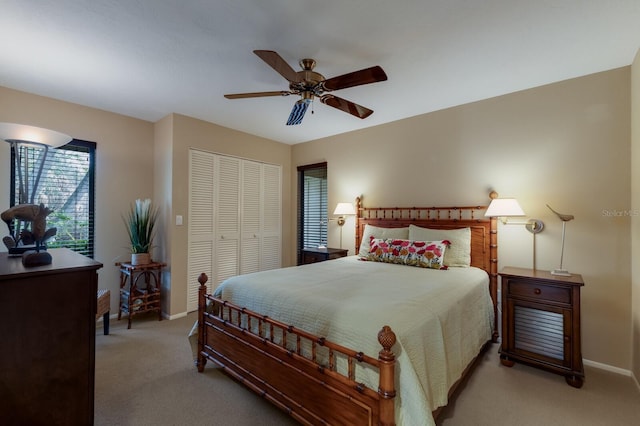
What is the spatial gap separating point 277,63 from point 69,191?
3120 millimetres

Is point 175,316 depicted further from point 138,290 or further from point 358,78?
point 358,78

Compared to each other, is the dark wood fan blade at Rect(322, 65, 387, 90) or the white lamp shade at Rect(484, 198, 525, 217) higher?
the dark wood fan blade at Rect(322, 65, 387, 90)

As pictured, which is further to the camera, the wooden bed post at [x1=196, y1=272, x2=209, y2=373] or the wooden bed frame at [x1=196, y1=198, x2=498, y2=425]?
the wooden bed post at [x1=196, y1=272, x2=209, y2=373]

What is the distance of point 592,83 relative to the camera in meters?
2.52

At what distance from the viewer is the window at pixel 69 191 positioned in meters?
3.16

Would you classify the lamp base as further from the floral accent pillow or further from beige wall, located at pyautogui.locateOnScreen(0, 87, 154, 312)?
beige wall, located at pyautogui.locateOnScreen(0, 87, 154, 312)

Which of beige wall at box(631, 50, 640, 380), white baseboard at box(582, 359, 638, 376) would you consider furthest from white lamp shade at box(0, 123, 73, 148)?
white baseboard at box(582, 359, 638, 376)

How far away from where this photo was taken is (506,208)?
2641mm

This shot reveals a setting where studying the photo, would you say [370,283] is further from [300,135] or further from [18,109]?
[18,109]

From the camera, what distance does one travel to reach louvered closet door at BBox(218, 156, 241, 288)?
4.09m

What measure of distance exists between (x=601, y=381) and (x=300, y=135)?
4320mm

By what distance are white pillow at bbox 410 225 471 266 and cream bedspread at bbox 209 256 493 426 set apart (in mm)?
189

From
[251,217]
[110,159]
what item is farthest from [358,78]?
[110,159]

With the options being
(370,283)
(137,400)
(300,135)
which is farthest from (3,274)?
(300,135)
